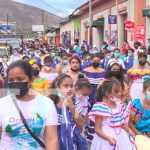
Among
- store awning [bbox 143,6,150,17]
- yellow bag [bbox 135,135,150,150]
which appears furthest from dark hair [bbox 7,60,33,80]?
store awning [bbox 143,6,150,17]

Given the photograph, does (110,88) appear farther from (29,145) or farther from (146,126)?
(29,145)

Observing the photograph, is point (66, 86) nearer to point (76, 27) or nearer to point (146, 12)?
point (146, 12)

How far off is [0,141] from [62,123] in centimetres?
189

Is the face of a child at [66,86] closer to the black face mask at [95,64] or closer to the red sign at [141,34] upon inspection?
the black face mask at [95,64]

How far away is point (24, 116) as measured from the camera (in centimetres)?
374

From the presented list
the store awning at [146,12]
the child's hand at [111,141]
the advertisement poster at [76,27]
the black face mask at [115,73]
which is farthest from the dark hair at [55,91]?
the advertisement poster at [76,27]

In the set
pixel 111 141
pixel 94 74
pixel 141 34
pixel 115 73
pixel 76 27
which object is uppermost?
pixel 76 27

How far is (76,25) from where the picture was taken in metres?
56.3

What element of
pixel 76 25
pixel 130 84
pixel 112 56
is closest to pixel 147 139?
pixel 130 84

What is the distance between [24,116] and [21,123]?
0.06m

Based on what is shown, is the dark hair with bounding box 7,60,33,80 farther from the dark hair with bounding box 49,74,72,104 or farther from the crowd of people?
the dark hair with bounding box 49,74,72,104

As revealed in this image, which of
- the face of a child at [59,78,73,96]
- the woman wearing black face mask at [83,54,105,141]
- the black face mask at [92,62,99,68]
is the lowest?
the woman wearing black face mask at [83,54,105,141]

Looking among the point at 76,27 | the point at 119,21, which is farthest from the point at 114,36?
the point at 76,27

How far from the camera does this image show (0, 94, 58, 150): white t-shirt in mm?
3729
